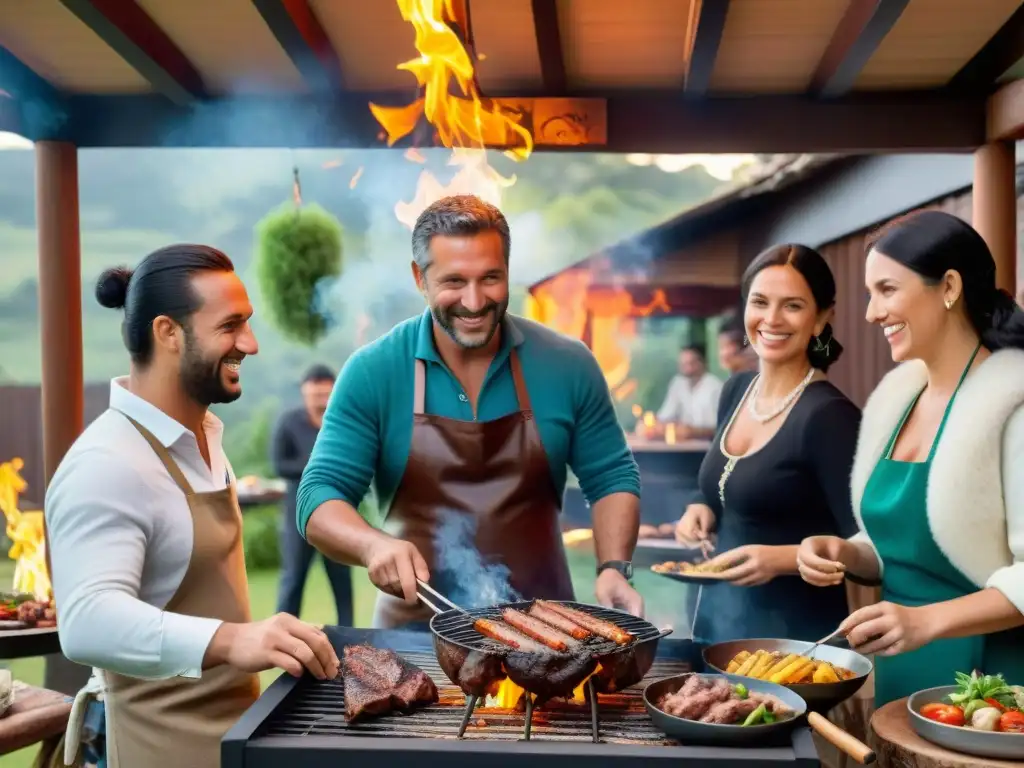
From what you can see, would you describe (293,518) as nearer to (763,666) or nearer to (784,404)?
(784,404)

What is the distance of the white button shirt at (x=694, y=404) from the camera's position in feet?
38.2

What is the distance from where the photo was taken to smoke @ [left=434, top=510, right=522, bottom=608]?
3.34 metres

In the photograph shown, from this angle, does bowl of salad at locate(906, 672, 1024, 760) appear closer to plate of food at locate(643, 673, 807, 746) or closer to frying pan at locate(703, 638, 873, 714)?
frying pan at locate(703, 638, 873, 714)

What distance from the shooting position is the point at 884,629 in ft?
7.80

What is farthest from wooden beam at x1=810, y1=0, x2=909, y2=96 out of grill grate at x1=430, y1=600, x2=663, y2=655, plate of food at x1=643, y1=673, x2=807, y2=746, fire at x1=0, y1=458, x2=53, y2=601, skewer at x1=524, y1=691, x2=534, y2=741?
fire at x1=0, y1=458, x2=53, y2=601

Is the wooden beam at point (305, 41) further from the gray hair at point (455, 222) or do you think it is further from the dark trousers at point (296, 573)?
the dark trousers at point (296, 573)

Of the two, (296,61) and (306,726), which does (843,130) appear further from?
(306,726)

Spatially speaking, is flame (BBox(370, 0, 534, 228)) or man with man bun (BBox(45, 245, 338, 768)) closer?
man with man bun (BBox(45, 245, 338, 768))

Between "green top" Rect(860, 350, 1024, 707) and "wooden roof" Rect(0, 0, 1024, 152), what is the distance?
3.11m

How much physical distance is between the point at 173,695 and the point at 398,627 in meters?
0.99

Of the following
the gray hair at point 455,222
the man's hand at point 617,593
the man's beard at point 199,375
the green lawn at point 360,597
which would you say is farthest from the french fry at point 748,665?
the green lawn at point 360,597

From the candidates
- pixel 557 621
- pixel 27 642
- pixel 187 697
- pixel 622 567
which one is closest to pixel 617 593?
pixel 622 567

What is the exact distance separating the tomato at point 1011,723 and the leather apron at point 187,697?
73.9 inches

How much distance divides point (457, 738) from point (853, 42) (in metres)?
4.67
